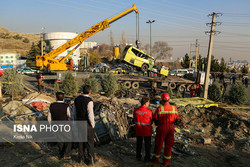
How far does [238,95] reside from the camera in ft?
45.2

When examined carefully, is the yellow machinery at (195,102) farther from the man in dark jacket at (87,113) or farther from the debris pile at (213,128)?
the man in dark jacket at (87,113)

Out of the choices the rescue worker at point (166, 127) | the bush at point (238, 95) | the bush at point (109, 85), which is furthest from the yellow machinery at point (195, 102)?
the rescue worker at point (166, 127)

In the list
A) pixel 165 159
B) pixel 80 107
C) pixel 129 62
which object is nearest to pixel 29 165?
pixel 80 107

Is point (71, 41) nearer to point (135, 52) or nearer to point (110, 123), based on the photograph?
point (135, 52)

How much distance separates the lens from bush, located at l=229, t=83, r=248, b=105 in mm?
13750

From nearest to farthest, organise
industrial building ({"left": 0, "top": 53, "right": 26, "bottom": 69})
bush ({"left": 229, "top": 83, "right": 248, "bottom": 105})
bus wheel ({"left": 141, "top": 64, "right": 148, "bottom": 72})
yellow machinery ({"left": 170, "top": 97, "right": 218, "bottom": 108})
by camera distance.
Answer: yellow machinery ({"left": 170, "top": 97, "right": 218, "bottom": 108}), bush ({"left": 229, "top": 83, "right": 248, "bottom": 105}), bus wheel ({"left": 141, "top": 64, "right": 148, "bottom": 72}), industrial building ({"left": 0, "top": 53, "right": 26, "bottom": 69})

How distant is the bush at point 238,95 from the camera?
1375cm

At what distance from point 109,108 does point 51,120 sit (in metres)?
2.38

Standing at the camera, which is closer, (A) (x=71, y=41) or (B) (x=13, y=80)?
(B) (x=13, y=80)

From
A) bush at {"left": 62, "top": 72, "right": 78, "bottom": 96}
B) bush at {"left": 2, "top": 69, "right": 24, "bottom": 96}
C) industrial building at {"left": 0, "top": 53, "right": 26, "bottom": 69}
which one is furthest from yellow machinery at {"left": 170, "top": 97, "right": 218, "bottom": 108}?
industrial building at {"left": 0, "top": 53, "right": 26, "bottom": 69}

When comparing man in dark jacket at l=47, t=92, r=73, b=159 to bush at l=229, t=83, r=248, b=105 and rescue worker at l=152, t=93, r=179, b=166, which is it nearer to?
rescue worker at l=152, t=93, r=179, b=166

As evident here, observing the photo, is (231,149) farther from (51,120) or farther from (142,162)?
(51,120)

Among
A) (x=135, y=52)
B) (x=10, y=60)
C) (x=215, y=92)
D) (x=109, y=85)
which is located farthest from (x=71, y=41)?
(x=10, y=60)

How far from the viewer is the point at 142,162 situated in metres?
4.20
